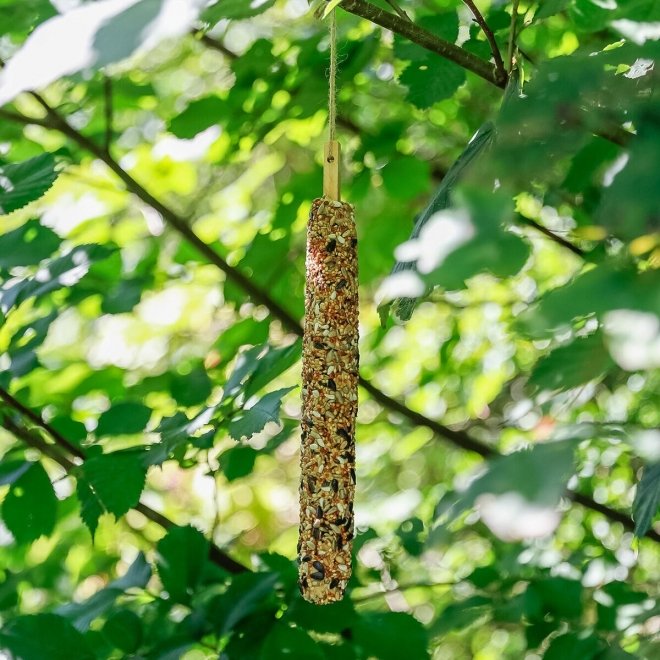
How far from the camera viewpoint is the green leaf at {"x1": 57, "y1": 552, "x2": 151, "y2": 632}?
2.79 feet

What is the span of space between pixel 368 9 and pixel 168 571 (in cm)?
50

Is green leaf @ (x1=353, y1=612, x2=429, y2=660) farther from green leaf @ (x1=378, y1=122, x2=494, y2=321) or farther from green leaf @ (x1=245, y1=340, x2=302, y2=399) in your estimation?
green leaf @ (x1=378, y1=122, x2=494, y2=321)

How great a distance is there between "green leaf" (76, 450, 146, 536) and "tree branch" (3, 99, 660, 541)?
0.29m

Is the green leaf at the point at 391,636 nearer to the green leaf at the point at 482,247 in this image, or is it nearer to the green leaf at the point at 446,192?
the green leaf at the point at 446,192

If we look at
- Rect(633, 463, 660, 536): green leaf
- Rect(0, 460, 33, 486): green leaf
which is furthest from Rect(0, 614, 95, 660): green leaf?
Rect(633, 463, 660, 536): green leaf

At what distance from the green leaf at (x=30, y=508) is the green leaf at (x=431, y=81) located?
441 millimetres

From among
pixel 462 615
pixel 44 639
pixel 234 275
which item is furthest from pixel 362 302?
pixel 44 639

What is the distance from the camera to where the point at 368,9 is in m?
0.51

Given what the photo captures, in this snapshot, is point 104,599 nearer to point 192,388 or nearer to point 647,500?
point 192,388

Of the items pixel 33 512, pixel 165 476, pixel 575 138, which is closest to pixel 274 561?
pixel 33 512

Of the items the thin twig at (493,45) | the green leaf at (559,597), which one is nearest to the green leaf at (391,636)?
the green leaf at (559,597)

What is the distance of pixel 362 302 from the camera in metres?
1.65

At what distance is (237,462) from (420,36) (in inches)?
18.4

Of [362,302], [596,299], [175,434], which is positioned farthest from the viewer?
[362,302]
